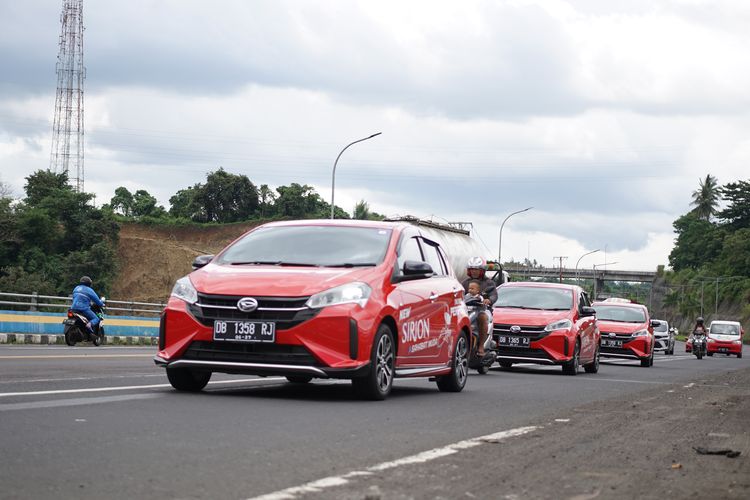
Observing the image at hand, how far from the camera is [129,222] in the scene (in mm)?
111875

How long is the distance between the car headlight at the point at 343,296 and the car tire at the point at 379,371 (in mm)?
413

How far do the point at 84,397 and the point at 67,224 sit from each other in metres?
77.0

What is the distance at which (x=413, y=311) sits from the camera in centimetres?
1165

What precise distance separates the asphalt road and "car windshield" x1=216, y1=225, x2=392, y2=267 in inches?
52.4

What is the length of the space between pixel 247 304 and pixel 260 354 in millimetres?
469

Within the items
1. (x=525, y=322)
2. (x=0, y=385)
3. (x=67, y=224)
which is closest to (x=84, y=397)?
(x=0, y=385)

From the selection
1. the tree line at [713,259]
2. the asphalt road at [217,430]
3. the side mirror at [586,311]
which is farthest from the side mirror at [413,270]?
the tree line at [713,259]

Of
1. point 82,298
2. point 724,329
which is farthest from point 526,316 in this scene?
point 724,329

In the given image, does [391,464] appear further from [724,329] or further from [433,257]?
[724,329]

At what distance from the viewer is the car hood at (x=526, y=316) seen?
20609mm

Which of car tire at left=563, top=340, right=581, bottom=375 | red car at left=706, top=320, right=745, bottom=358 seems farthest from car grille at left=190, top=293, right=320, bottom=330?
red car at left=706, top=320, right=745, bottom=358

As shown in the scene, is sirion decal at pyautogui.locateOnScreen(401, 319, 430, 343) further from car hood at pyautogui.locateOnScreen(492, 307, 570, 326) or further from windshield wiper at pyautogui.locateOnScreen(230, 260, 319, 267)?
car hood at pyautogui.locateOnScreen(492, 307, 570, 326)

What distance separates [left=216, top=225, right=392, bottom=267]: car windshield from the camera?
437 inches

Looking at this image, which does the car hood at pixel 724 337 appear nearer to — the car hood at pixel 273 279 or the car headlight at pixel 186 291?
the car hood at pixel 273 279
